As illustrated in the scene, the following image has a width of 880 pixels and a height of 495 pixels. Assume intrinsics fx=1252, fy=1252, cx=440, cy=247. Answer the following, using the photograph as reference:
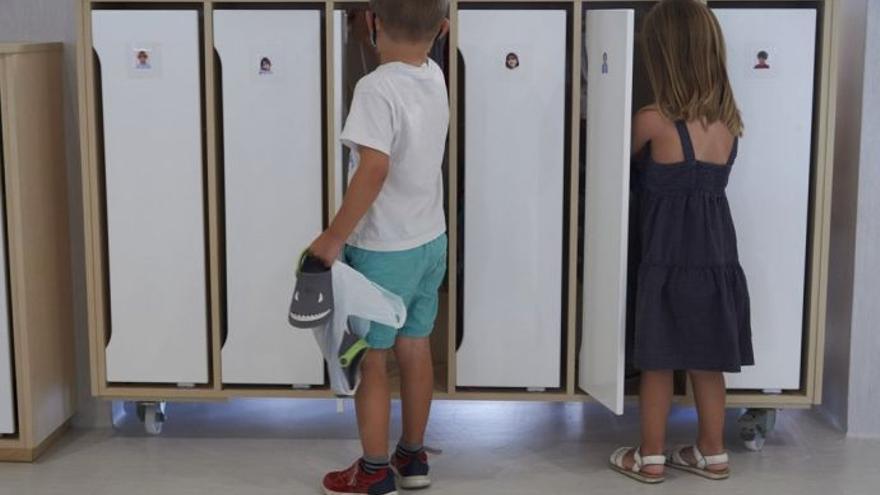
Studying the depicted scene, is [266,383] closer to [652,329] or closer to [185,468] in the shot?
[185,468]

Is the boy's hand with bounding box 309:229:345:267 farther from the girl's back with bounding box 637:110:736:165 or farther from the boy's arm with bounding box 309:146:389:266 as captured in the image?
the girl's back with bounding box 637:110:736:165

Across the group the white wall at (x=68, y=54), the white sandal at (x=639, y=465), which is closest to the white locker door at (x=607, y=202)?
the white sandal at (x=639, y=465)

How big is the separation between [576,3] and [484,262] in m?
0.66

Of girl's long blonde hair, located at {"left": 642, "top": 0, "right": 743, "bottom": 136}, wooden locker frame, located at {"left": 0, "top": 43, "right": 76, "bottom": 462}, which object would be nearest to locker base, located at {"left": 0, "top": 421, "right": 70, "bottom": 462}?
wooden locker frame, located at {"left": 0, "top": 43, "right": 76, "bottom": 462}

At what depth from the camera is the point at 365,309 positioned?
8.81ft

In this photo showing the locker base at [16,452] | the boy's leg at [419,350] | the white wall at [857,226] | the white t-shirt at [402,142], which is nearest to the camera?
the white t-shirt at [402,142]

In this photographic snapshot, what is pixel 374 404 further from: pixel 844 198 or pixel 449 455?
pixel 844 198

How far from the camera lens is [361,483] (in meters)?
2.80

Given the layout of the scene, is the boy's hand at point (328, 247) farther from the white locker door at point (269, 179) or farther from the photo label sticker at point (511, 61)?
the photo label sticker at point (511, 61)

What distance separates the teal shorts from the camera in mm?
2715

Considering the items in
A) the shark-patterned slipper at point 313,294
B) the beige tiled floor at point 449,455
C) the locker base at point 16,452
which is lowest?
the beige tiled floor at point 449,455

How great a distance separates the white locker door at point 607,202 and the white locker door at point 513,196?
0.07 metres

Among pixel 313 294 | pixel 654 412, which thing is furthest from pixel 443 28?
pixel 654 412

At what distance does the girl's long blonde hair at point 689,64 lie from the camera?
2.78 metres
